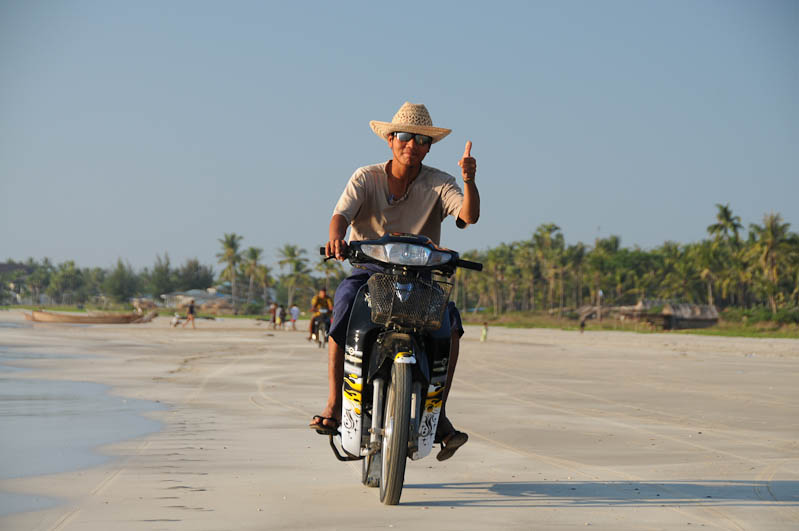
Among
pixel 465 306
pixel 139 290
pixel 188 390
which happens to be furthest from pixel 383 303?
pixel 139 290

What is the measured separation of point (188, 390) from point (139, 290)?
14001cm

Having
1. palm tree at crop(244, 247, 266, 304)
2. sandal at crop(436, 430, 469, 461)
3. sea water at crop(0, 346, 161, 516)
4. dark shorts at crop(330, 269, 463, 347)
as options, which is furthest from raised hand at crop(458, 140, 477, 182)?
palm tree at crop(244, 247, 266, 304)

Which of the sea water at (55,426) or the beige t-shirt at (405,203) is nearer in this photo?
the beige t-shirt at (405,203)

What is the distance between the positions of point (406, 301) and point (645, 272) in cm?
10798

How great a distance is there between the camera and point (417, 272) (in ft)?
14.1

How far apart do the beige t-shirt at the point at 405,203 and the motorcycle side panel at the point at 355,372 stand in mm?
565

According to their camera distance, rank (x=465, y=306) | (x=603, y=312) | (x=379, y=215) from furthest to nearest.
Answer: (x=465, y=306) < (x=603, y=312) < (x=379, y=215)

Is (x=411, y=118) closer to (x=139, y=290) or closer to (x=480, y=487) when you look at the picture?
(x=480, y=487)

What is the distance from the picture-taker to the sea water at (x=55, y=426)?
5.29m

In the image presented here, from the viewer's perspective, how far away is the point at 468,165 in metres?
4.64

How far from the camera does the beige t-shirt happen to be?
16.1 feet

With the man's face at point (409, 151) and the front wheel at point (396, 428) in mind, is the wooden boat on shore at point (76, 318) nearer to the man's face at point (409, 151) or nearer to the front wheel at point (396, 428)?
the man's face at point (409, 151)

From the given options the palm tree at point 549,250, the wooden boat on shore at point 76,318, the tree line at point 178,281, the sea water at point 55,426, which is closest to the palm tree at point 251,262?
the tree line at point 178,281

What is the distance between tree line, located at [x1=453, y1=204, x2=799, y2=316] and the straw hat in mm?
75349
